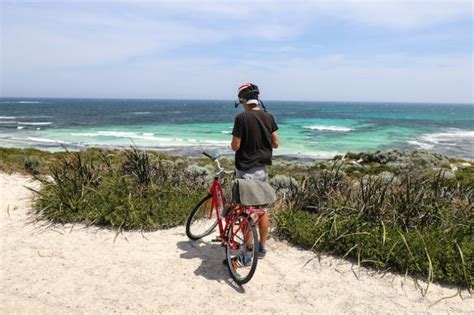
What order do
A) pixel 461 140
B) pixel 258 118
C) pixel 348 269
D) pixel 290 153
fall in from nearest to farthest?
pixel 258 118 → pixel 348 269 → pixel 290 153 → pixel 461 140

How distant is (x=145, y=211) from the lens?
6027mm

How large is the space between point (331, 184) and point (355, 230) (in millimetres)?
1364

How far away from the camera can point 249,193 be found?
4.25m

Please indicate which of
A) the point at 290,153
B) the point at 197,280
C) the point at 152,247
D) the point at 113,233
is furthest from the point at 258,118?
the point at 290,153

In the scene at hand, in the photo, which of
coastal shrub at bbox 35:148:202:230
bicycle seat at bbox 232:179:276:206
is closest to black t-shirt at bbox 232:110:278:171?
bicycle seat at bbox 232:179:276:206

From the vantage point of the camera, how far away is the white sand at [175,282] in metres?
3.94

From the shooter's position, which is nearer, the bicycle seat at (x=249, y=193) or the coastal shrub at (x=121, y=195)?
the bicycle seat at (x=249, y=193)

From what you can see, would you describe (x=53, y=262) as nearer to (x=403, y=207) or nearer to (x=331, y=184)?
(x=331, y=184)

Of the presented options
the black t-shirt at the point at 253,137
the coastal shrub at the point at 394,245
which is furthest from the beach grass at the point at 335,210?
the black t-shirt at the point at 253,137

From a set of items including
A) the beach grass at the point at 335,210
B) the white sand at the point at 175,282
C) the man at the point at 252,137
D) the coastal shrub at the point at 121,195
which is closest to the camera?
the white sand at the point at 175,282

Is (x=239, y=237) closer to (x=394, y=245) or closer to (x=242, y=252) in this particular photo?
(x=242, y=252)

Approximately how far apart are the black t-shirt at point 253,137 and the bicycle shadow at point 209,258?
131 cm

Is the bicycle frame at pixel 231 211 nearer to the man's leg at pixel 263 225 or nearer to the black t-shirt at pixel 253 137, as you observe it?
the man's leg at pixel 263 225

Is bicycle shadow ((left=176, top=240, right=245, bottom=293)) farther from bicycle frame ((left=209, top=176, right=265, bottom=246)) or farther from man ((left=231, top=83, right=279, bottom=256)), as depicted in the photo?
man ((left=231, top=83, right=279, bottom=256))
